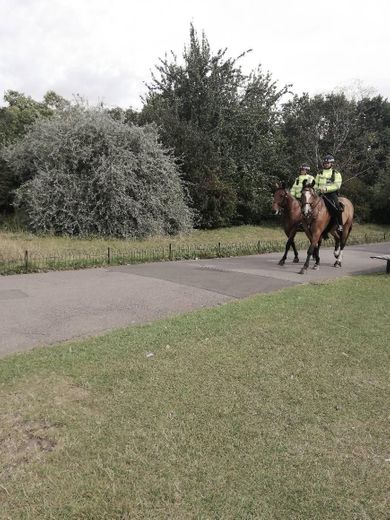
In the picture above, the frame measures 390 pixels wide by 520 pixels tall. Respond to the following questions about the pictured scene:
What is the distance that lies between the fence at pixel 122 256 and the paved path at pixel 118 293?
0.48 meters

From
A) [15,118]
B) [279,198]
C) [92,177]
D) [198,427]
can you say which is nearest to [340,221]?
[279,198]

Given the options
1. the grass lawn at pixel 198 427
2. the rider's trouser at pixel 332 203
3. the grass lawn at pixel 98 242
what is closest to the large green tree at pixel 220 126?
the grass lawn at pixel 98 242

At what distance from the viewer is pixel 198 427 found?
3.26m

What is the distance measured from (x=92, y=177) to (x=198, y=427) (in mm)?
13621

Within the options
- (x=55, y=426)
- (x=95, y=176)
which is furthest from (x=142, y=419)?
(x=95, y=176)

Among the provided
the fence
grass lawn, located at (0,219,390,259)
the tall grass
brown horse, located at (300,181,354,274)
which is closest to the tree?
grass lawn, located at (0,219,390,259)

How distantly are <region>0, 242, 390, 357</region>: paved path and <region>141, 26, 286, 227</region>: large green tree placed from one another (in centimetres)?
885

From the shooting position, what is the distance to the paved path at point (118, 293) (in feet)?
19.0

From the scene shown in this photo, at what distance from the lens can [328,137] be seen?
3562cm

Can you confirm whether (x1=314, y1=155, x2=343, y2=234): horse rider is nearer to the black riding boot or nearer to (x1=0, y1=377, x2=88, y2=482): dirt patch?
the black riding boot

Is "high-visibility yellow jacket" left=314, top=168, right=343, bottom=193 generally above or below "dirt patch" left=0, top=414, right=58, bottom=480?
above

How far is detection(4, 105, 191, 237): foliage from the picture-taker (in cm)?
1532

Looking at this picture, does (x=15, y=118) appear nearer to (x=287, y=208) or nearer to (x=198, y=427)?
(x=287, y=208)

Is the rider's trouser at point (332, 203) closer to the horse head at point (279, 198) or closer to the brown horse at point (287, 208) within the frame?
the brown horse at point (287, 208)
